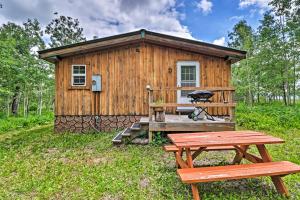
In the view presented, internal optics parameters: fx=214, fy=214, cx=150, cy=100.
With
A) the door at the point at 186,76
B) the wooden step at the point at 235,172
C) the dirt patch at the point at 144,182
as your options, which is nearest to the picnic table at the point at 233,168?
the wooden step at the point at 235,172

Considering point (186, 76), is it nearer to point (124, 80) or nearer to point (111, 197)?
point (124, 80)

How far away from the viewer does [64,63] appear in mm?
7750

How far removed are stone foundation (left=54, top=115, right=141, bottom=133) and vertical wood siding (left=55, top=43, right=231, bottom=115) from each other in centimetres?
18

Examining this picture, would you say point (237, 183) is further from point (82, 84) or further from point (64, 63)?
point (64, 63)

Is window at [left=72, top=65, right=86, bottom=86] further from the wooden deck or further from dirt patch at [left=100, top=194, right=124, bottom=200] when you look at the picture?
dirt patch at [left=100, top=194, right=124, bottom=200]

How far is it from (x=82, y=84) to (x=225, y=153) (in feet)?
17.7

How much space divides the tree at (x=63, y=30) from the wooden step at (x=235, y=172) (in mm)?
22507

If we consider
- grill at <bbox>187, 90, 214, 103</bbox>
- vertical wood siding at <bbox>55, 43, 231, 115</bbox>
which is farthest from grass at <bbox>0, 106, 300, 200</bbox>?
vertical wood siding at <bbox>55, 43, 231, 115</bbox>

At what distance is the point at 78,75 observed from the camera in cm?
777

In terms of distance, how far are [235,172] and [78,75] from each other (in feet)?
21.7

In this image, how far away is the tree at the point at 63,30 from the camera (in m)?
21.7

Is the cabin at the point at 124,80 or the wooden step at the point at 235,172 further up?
the cabin at the point at 124,80

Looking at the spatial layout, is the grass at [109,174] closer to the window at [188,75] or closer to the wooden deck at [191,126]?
the wooden deck at [191,126]

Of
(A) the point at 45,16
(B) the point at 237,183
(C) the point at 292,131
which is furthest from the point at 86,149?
(A) the point at 45,16
